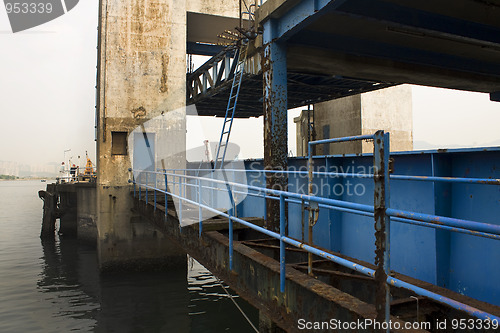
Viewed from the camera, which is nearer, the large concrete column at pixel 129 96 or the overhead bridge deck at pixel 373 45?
the overhead bridge deck at pixel 373 45

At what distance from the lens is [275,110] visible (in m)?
8.59

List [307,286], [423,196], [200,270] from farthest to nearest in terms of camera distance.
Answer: [200,270], [423,196], [307,286]

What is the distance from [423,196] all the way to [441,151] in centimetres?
76

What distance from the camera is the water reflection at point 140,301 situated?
9.45 m

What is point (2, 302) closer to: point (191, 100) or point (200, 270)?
point (200, 270)

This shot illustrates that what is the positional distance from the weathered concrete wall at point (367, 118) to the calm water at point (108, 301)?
1169 centimetres

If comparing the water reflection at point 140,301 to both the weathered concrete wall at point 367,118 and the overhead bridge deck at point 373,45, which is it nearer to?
the overhead bridge deck at point 373,45

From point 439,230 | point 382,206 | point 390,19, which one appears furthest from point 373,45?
point 382,206

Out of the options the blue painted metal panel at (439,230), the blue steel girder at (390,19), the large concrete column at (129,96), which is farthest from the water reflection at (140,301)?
the blue steel girder at (390,19)

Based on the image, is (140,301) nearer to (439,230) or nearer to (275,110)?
(275,110)

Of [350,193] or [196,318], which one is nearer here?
[350,193]

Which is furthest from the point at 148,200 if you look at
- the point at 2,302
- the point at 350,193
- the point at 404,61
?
the point at 404,61

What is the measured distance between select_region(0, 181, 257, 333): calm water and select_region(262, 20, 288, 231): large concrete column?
402 cm

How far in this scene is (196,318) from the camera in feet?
32.4
